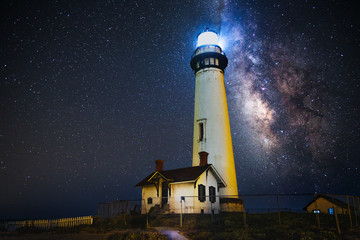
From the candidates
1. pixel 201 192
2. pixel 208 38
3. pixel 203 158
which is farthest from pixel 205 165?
pixel 208 38

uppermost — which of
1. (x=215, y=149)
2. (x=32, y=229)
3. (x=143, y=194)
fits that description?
(x=215, y=149)

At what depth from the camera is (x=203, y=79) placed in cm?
3030

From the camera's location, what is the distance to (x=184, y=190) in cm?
2272

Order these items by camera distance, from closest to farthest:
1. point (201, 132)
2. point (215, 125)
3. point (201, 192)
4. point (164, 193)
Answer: point (201, 192) < point (164, 193) < point (215, 125) < point (201, 132)

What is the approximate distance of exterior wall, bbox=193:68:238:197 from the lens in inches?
1064

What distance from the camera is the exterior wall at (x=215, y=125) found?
27031 mm

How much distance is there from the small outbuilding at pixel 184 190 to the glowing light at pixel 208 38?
1530 centimetres

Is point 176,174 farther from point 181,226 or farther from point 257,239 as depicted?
point 257,239

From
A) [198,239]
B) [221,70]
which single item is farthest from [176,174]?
[221,70]

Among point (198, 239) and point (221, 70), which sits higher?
point (221, 70)

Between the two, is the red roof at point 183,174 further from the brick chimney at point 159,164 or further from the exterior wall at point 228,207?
the exterior wall at point 228,207

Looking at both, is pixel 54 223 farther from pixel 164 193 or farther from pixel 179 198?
pixel 179 198

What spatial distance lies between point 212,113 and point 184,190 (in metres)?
9.58

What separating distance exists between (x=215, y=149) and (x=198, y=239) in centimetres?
1461
